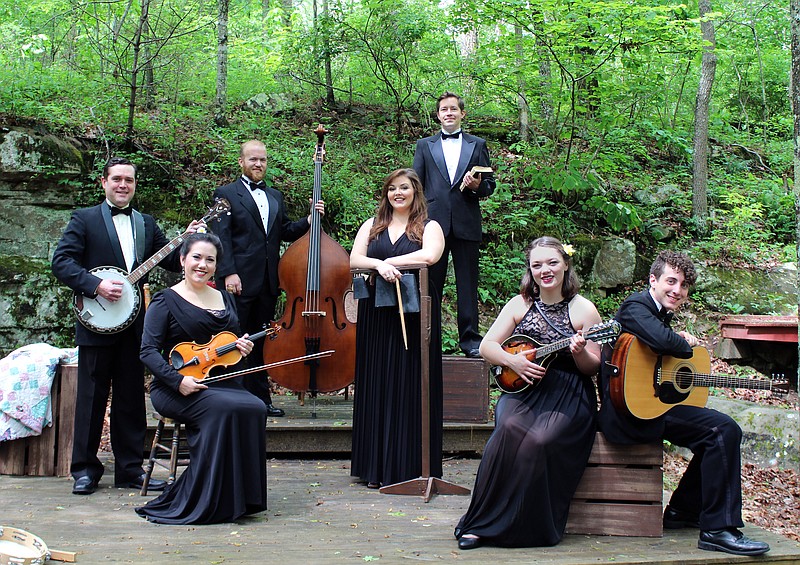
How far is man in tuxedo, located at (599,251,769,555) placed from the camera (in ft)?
11.4

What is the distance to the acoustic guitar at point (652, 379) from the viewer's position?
11.9 ft

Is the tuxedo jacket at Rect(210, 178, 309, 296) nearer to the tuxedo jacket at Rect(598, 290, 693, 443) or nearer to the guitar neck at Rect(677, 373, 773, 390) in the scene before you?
the tuxedo jacket at Rect(598, 290, 693, 443)

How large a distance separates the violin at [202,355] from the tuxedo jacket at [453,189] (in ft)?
6.33

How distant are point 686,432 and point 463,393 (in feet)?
6.93

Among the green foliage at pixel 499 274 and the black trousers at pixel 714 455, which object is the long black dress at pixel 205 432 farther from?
the green foliage at pixel 499 274

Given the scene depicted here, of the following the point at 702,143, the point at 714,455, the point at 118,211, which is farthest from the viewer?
the point at 702,143

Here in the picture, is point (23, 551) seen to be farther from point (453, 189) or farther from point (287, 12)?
point (287, 12)

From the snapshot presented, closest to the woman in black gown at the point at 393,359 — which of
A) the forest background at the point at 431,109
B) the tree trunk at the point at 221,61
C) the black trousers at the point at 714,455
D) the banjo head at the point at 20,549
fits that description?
the black trousers at the point at 714,455

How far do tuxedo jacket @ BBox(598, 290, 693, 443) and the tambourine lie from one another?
237 centimetres

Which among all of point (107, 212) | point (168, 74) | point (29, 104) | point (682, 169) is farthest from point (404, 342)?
point (682, 169)

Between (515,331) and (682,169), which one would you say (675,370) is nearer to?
(515,331)

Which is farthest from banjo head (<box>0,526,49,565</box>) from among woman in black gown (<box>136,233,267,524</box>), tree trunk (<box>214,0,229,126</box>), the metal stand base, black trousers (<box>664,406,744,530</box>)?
tree trunk (<box>214,0,229,126</box>)

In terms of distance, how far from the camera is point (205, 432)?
12.8ft

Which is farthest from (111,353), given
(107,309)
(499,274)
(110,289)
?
(499,274)
